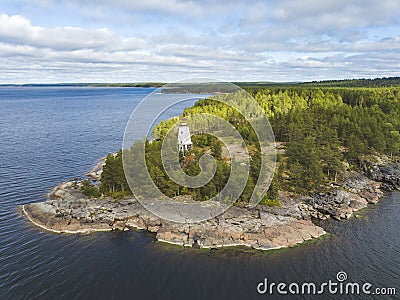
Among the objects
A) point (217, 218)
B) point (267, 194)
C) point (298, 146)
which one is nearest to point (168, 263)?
point (217, 218)

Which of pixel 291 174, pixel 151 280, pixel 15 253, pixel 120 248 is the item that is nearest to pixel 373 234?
pixel 291 174

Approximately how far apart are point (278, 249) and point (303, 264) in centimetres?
281

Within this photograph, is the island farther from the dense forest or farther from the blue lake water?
the blue lake water

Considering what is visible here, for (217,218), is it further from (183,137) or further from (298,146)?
(298,146)

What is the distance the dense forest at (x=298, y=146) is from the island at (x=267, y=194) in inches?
6.1

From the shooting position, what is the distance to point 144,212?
3466 centimetres

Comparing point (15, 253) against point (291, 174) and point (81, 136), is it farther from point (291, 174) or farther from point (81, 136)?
point (81, 136)

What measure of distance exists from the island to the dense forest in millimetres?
154

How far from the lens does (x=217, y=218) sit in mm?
32844

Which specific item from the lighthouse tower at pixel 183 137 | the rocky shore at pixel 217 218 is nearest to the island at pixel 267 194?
the rocky shore at pixel 217 218

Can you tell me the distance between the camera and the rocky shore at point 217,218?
30.0 meters

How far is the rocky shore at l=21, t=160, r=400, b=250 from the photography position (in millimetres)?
30031

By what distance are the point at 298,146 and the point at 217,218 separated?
65.7ft

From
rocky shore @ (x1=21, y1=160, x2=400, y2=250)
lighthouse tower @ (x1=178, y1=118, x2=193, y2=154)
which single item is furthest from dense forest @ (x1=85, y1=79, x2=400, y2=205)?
rocky shore @ (x1=21, y1=160, x2=400, y2=250)
